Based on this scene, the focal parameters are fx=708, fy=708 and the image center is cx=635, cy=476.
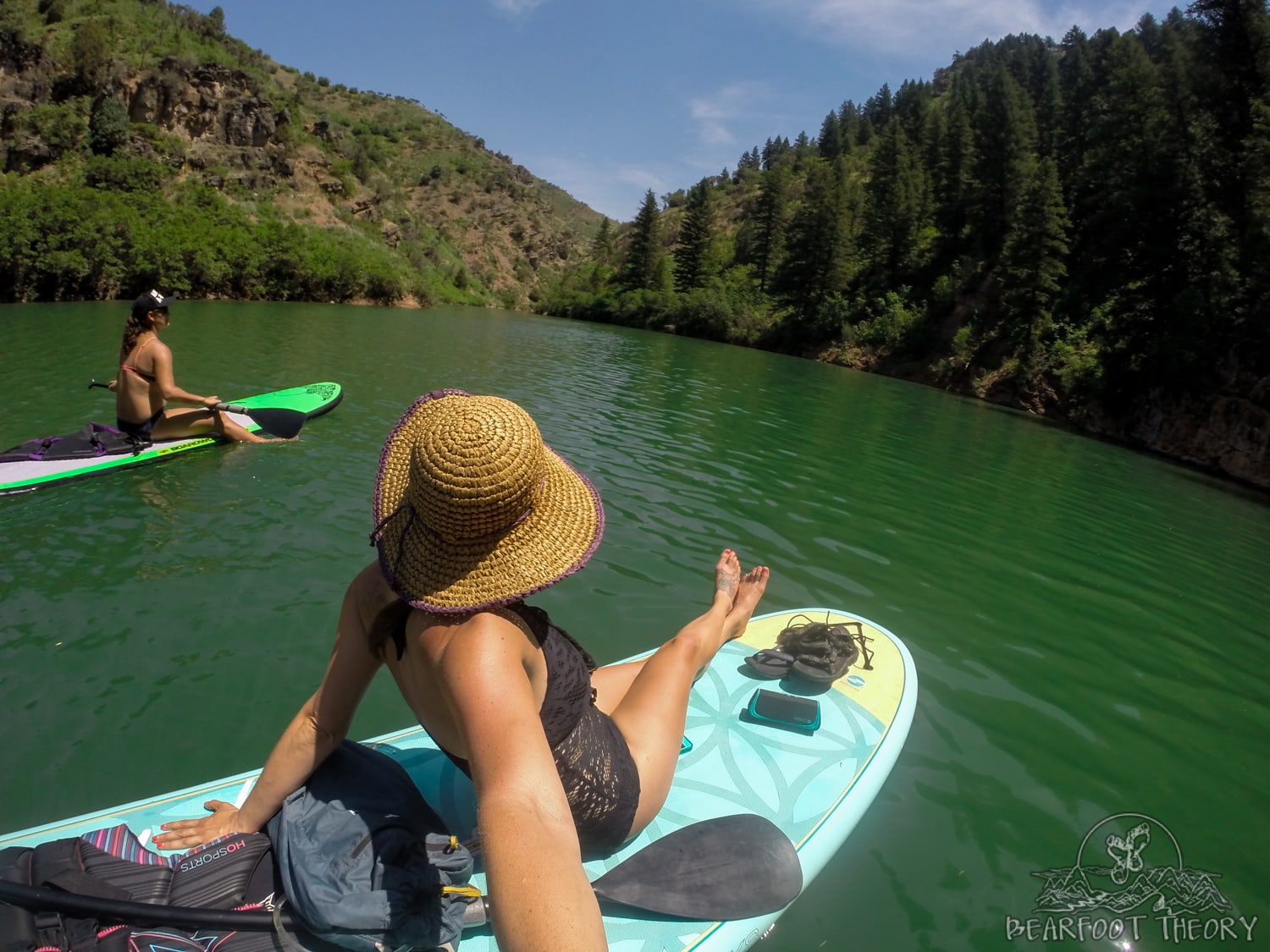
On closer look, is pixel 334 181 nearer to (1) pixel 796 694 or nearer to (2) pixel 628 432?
(2) pixel 628 432

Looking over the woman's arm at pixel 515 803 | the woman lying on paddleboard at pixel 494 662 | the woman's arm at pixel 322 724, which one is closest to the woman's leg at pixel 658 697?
the woman lying on paddleboard at pixel 494 662

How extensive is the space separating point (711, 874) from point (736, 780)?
64cm

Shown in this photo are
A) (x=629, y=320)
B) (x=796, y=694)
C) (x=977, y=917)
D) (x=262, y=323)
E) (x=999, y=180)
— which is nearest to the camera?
(x=977, y=917)

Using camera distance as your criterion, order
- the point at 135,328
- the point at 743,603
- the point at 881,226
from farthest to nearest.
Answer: the point at 881,226, the point at 135,328, the point at 743,603

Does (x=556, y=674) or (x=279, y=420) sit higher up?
(x=556, y=674)

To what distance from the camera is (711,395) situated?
1867 centimetres

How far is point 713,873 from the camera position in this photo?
8.07 ft

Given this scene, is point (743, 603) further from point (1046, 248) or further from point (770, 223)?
point (770, 223)

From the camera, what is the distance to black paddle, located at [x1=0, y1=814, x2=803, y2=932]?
233 centimetres

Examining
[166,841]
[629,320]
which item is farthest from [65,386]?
[629,320]

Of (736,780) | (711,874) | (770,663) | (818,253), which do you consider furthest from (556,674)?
(818,253)

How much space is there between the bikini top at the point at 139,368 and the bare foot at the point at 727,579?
673 cm

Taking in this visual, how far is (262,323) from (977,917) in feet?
89.0

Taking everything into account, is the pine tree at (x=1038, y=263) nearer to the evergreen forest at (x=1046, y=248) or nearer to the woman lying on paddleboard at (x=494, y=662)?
the evergreen forest at (x=1046, y=248)
